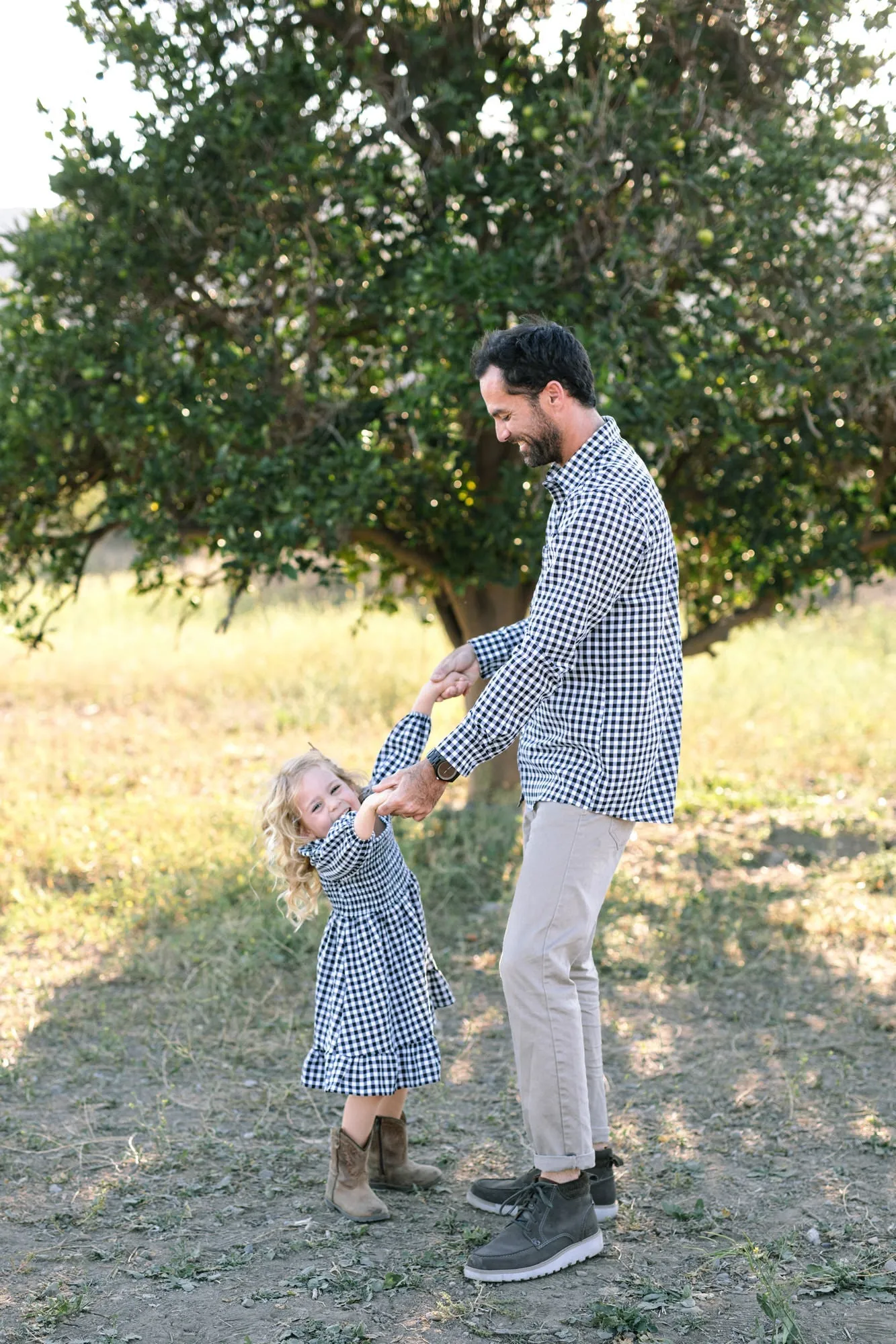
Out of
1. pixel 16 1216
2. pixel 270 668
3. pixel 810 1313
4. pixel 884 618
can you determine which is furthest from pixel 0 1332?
pixel 884 618

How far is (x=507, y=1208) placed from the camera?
3.56m

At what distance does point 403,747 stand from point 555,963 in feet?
2.35

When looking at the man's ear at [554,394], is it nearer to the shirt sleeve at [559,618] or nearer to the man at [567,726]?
the man at [567,726]

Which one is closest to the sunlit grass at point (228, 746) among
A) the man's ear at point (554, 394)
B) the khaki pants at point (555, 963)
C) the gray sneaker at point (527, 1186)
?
the khaki pants at point (555, 963)

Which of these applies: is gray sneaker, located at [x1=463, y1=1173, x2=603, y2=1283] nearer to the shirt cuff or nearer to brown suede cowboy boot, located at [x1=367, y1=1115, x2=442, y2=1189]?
brown suede cowboy boot, located at [x1=367, y1=1115, x2=442, y2=1189]

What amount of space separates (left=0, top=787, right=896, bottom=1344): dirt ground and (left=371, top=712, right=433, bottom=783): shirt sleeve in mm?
1184

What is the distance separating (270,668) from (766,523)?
231 inches

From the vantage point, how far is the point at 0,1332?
3000 mm

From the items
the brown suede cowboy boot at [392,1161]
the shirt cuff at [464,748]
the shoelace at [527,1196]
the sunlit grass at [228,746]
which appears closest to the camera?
the shirt cuff at [464,748]

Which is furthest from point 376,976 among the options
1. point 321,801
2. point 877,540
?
point 877,540

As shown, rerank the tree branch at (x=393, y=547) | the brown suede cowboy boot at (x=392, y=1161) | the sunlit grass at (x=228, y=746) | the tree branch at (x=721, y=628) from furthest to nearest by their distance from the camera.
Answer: the tree branch at (x=721, y=628), the tree branch at (x=393, y=547), the sunlit grass at (x=228, y=746), the brown suede cowboy boot at (x=392, y=1161)

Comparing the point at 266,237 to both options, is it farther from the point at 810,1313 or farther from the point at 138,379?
the point at 810,1313

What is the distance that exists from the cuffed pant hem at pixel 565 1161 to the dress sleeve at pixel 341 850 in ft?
2.73

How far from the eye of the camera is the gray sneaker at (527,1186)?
137 inches
